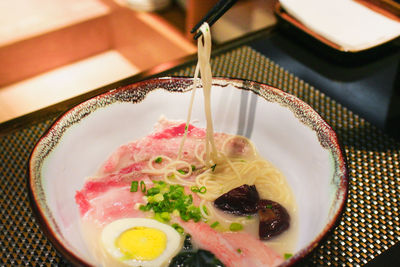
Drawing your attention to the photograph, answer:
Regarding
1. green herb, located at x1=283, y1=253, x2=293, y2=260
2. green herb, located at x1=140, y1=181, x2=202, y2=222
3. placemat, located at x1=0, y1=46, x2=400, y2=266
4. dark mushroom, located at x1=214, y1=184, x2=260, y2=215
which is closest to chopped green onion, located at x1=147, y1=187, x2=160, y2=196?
green herb, located at x1=140, y1=181, x2=202, y2=222

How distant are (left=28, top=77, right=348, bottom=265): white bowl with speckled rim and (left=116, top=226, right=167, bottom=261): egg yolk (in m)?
0.10

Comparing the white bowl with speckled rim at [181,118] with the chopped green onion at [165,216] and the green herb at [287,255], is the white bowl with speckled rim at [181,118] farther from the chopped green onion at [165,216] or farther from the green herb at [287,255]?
the chopped green onion at [165,216]

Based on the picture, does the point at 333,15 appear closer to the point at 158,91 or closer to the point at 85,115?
the point at 158,91

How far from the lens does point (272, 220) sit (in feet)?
4.13

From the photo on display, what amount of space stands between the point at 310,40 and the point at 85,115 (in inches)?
50.9

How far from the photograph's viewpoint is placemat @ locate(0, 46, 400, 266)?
4.16 ft

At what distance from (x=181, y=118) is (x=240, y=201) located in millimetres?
456

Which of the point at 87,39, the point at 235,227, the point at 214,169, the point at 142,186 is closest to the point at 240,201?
Result: the point at 235,227

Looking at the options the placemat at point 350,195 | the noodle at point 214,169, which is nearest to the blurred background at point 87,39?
the placemat at point 350,195

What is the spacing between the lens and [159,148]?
1567 mm

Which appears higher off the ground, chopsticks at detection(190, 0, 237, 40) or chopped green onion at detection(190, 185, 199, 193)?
chopsticks at detection(190, 0, 237, 40)

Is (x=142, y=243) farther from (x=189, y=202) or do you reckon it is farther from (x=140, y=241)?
(x=189, y=202)

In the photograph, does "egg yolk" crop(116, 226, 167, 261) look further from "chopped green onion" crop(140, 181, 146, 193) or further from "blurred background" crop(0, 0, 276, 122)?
"blurred background" crop(0, 0, 276, 122)

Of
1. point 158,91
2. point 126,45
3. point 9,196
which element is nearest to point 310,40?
point 158,91
